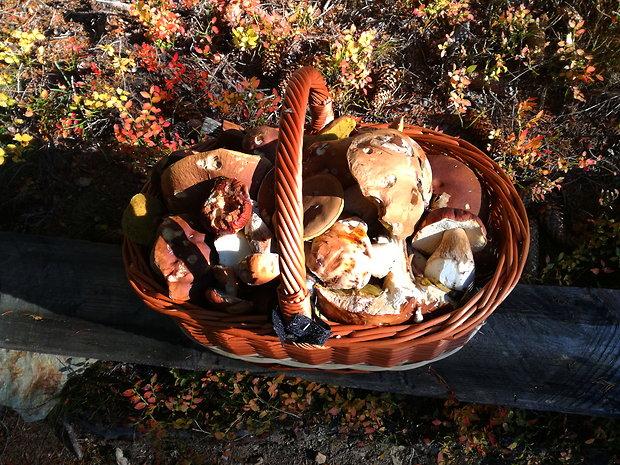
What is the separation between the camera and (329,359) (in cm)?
182

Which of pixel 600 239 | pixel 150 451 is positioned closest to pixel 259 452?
pixel 150 451

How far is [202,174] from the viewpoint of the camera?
5.75 ft

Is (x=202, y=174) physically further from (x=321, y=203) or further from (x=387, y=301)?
(x=387, y=301)

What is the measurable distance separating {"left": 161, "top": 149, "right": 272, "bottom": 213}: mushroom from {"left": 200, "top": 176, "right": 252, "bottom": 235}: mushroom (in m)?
0.10

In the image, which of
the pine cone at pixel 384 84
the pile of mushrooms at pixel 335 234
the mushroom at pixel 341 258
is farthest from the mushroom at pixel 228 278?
the pine cone at pixel 384 84

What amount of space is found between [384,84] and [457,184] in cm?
155

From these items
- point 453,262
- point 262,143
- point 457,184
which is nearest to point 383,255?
point 453,262

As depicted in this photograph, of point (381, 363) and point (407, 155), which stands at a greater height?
point (407, 155)

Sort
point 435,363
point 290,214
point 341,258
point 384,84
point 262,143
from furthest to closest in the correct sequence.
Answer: point 384,84
point 435,363
point 262,143
point 341,258
point 290,214

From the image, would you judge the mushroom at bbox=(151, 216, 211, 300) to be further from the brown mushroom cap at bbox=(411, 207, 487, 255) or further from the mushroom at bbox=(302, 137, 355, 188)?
the brown mushroom cap at bbox=(411, 207, 487, 255)

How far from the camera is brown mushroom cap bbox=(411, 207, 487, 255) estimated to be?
1751mm

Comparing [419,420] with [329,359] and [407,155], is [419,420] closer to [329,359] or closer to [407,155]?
[329,359]

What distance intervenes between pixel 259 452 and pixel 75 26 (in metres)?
3.50

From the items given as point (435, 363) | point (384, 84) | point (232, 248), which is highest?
point (384, 84)
